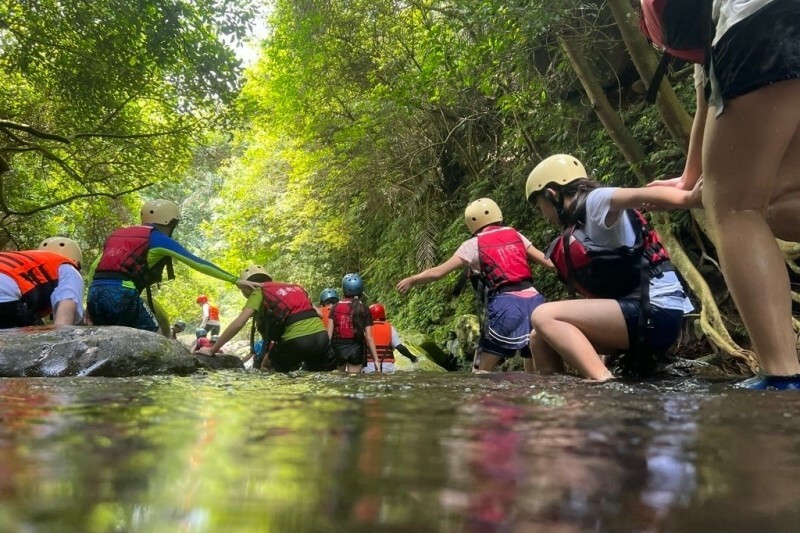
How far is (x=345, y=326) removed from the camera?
7.46m

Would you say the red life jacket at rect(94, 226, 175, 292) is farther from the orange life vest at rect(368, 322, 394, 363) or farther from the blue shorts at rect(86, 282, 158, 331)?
the orange life vest at rect(368, 322, 394, 363)

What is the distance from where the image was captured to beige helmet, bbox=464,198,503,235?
217 inches

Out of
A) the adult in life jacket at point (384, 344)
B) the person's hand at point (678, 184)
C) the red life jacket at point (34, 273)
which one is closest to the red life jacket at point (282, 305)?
the adult in life jacket at point (384, 344)

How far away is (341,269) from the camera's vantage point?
15984mm

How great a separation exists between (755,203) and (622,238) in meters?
Result: 0.97

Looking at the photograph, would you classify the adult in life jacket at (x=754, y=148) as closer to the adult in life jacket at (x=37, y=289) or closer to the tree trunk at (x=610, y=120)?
the tree trunk at (x=610, y=120)

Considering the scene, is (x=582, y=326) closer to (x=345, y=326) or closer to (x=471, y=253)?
(x=471, y=253)

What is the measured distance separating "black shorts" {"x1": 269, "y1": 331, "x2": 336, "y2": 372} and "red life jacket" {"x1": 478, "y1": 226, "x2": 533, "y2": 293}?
218 cm

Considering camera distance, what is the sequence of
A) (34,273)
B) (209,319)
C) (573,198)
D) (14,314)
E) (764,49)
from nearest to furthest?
(764,49) → (573,198) → (14,314) → (34,273) → (209,319)

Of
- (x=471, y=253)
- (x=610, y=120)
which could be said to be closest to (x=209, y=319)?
(x=471, y=253)

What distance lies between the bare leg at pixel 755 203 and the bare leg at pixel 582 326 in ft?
2.94

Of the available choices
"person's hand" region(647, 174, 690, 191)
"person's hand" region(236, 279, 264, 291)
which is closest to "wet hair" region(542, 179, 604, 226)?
"person's hand" region(647, 174, 690, 191)

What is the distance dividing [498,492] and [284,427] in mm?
427

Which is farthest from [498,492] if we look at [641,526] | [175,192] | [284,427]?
A: [175,192]
